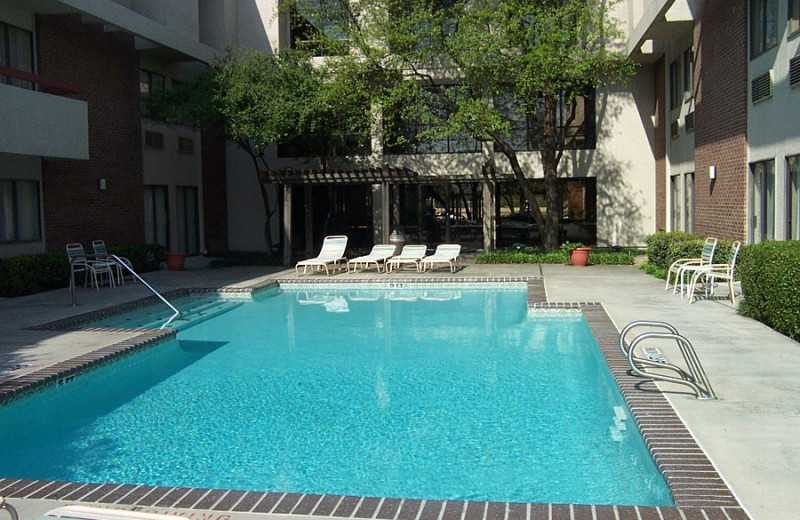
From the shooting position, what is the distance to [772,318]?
30.2 feet

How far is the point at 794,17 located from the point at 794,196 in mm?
2580

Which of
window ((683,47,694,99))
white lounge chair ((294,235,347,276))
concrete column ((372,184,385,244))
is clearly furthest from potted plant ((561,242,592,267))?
concrete column ((372,184,385,244))

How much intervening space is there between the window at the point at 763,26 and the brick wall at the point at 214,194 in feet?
51.6

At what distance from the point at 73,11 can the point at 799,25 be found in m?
13.4

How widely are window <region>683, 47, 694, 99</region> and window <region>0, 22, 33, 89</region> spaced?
1408cm

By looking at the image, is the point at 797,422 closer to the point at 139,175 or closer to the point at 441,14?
the point at 441,14

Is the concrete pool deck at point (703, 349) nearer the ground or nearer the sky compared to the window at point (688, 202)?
Answer: nearer the ground

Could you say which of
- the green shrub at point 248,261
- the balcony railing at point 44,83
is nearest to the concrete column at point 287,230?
the green shrub at point 248,261

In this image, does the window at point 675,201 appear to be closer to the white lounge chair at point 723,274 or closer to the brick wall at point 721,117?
the brick wall at point 721,117

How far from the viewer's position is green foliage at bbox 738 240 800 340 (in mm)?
8516

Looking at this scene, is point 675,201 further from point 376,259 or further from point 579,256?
point 376,259

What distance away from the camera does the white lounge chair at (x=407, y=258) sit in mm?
18500

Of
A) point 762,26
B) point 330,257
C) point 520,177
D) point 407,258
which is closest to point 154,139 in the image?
point 330,257

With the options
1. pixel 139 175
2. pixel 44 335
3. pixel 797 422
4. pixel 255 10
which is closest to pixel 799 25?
pixel 797 422
